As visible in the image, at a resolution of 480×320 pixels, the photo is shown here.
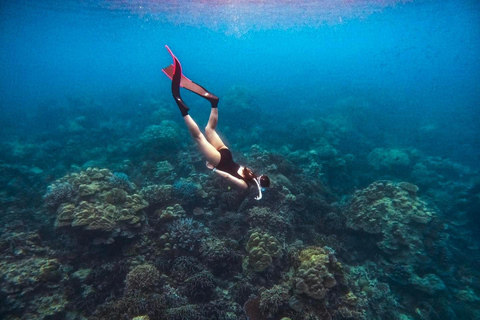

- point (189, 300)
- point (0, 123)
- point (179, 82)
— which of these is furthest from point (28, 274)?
point (0, 123)

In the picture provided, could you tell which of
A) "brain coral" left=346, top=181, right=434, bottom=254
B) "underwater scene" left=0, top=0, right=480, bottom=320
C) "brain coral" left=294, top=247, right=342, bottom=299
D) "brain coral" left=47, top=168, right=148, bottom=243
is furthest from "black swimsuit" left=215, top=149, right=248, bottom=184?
"brain coral" left=346, top=181, right=434, bottom=254

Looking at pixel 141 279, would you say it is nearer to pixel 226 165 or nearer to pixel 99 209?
pixel 99 209

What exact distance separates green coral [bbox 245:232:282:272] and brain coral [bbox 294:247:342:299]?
0.78m

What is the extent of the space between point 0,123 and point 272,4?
4090 cm

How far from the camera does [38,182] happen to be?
12.6m

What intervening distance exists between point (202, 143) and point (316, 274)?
4.30 m

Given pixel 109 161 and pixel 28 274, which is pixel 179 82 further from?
pixel 109 161

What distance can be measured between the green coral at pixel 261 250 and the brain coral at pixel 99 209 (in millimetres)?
3539

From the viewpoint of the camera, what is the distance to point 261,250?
21.1 ft

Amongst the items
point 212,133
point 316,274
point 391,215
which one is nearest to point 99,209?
point 212,133

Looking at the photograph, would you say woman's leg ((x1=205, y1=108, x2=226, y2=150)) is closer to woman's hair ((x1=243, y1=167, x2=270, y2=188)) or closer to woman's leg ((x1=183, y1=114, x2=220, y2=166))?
woman's leg ((x1=183, y1=114, x2=220, y2=166))

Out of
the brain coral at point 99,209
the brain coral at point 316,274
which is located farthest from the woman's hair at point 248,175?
the brain coral at point 99,209

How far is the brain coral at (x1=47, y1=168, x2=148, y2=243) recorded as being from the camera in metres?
6.37

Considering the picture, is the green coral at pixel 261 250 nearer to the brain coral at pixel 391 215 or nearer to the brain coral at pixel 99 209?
the brain coral at pixel 99 209
